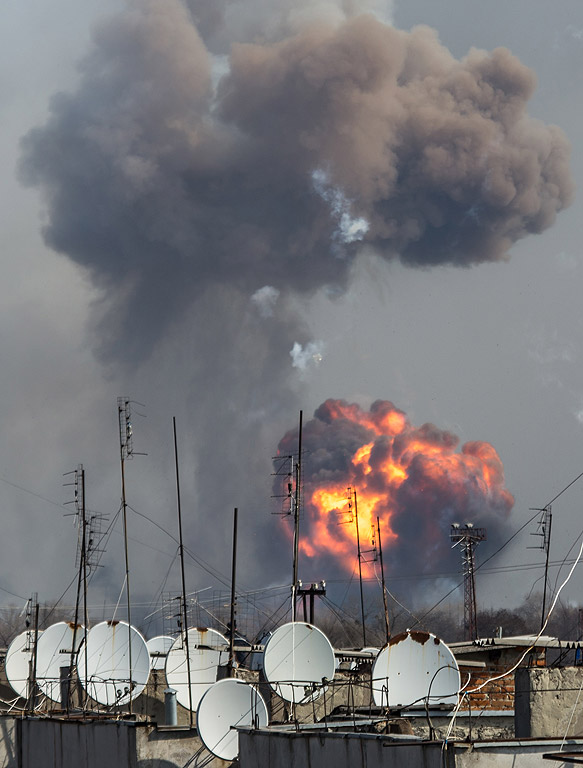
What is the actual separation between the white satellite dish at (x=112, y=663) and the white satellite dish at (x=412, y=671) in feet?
37.4

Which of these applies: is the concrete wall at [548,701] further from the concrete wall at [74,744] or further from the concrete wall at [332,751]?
the concrete wall at [74,744]

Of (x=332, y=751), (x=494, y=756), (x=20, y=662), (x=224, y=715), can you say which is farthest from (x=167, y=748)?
(x=20, y=662)

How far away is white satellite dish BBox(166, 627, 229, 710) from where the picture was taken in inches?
1339

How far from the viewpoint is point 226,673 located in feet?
113

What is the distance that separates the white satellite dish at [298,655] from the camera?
29516 millimetres

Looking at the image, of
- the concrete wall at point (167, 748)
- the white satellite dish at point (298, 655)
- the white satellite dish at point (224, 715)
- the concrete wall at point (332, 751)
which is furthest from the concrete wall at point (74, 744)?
the concrete wall at point (332, 751)

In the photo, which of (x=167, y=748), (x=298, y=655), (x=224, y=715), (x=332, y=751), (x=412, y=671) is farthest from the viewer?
(x=298, y=655)

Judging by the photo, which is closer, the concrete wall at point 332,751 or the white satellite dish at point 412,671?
the concrete wall at point 332,751

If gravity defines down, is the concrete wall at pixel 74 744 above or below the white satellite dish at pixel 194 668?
below

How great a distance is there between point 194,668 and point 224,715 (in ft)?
31.9

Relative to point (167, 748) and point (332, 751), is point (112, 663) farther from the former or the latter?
point (332, 751)

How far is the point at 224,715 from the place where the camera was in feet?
87.7

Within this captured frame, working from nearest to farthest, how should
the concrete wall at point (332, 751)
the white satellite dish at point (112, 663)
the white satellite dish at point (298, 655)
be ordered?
the concrete wall at point (332, 751) < the white satellite dish at point (298, 655) < the white satellite dish at point (112, 663)

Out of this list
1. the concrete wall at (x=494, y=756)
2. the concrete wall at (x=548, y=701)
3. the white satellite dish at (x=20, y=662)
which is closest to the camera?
the concrete wall at (x=494, y=756)
